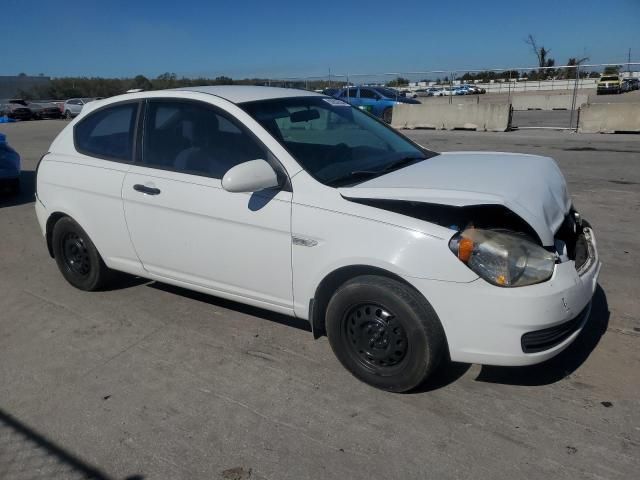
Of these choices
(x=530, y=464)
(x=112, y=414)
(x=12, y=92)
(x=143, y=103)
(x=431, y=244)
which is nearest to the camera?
(x=530, y=464)

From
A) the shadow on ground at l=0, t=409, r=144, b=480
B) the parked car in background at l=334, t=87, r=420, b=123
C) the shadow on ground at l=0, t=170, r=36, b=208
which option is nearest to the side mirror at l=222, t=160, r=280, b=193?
the shadow on ground at l=0, t=409, r=144, b=480

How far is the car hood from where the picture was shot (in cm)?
288

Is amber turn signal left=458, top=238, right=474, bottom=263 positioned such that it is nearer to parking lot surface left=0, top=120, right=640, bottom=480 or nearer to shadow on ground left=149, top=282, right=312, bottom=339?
parking lot surface left=0, top=120, right=640, bottom=480

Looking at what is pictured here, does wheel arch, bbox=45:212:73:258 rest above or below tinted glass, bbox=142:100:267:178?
below

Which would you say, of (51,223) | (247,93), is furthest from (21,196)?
(247,93)

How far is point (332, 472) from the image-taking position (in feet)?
8.46

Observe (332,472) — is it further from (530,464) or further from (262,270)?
(262,270)

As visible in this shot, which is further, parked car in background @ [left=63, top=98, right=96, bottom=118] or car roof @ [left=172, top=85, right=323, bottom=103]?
parked car in background @ [left=63, top=98, right=96, bottom=118]

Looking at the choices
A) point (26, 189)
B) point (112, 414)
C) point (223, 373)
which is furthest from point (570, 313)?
point (26, 189)

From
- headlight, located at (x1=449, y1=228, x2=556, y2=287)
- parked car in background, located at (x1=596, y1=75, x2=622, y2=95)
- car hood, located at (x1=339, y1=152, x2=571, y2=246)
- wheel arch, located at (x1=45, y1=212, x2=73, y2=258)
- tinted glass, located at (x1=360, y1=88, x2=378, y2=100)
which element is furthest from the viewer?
parked car in background, located at (x1=596, y1=75, x2=622, y2=95)

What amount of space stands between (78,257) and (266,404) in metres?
2.55

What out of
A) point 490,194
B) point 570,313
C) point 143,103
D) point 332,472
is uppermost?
point 143,103

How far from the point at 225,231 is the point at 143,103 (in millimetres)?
1392

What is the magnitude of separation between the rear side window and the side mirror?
1.35m
